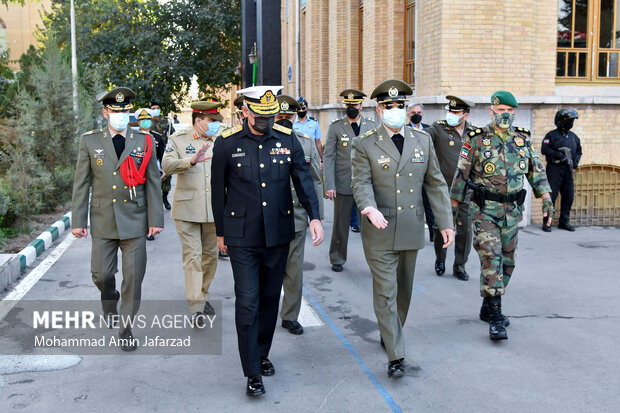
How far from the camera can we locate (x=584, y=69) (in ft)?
41.8

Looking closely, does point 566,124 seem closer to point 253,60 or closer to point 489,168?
point 489,168

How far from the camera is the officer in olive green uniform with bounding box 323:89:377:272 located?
8.97 m

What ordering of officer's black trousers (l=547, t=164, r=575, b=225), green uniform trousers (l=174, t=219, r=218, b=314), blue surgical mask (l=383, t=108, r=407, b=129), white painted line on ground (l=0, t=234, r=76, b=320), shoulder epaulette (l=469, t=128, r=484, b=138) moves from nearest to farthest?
blue surgical mask (l=383, t=108, r=407, b=129), shoulder epaulette (l=469, t=128, r=484, b=138), green uniform trousers (l=174, t=219, r=218, b=314), white painted line on ground (l=0, t=234, r=76, b=320), officer's black trousers (l=547, t=164, r=575, b=225)

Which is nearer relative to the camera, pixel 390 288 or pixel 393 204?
pixel 390 288

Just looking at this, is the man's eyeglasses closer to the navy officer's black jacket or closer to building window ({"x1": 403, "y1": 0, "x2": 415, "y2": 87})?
the navy officer's black jacket

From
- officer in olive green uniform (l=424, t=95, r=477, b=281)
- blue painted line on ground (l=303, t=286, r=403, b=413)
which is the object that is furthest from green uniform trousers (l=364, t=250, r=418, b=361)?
officer in olive green uniform (l=424, t=95, r=477, b=281)

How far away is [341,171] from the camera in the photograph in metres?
9.07

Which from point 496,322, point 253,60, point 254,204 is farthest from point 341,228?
point 253,60

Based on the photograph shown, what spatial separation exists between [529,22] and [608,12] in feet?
5.86

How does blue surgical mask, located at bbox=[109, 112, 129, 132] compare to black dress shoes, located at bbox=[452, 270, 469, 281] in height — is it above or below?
above

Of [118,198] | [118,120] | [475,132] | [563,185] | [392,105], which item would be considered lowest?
[563,185]

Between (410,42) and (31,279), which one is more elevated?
(410,42)

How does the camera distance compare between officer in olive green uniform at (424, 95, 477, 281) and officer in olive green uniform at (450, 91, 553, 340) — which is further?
officer in olive green uniform at (424, 95, 477, 281)

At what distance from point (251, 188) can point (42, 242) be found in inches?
264
